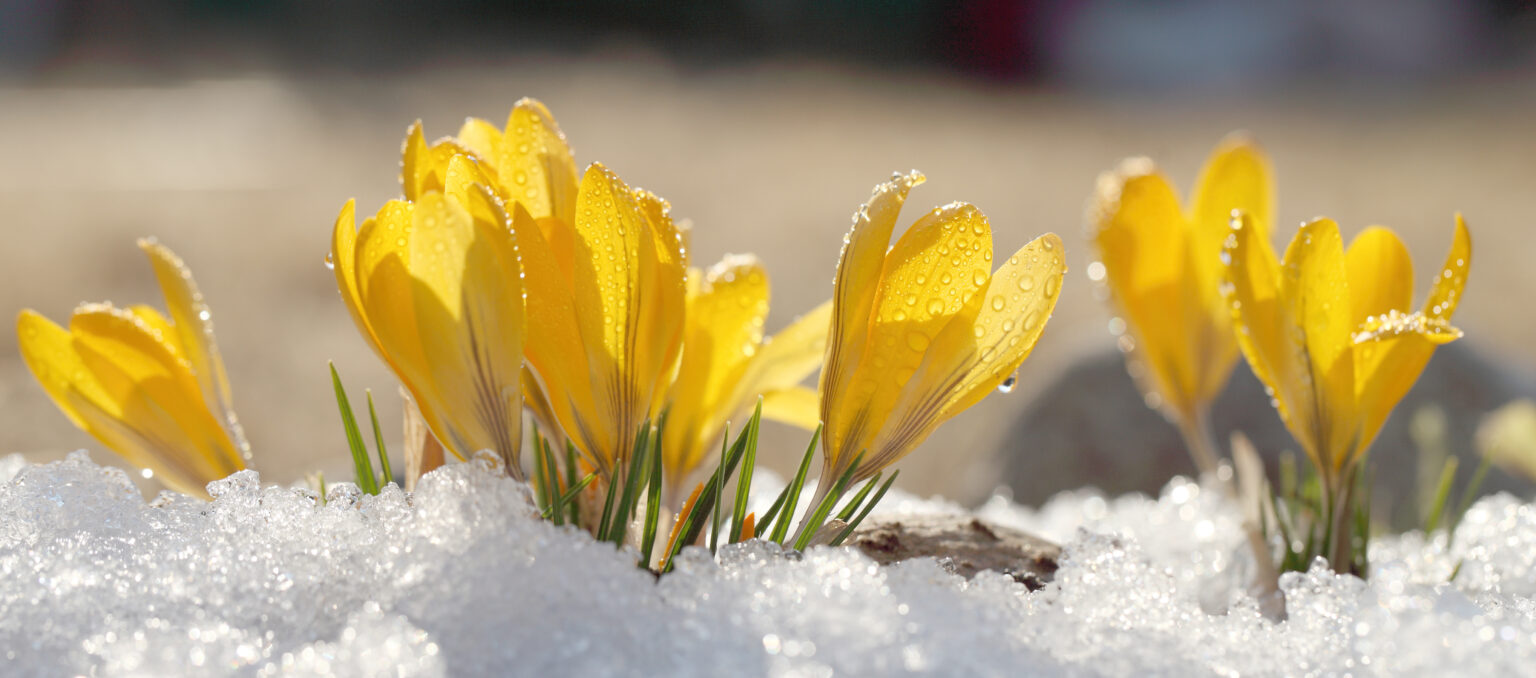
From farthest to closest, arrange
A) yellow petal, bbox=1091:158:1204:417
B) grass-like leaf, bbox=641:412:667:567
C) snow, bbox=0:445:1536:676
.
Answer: yellow petal, bbox=1091:158:1204:417 → grass-like leaf, bbox=641:412:667:567 → snow, bbox=0:445:1536:676

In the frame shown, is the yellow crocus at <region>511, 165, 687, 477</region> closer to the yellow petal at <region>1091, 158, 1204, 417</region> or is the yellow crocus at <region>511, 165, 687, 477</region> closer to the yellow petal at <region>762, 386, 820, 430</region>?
the yellow petal at <region>762, 386, 820, 430</region>

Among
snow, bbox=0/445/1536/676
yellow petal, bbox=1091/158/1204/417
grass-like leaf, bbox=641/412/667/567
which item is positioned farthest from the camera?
yellow petal, bbox=1091/158/1204/417

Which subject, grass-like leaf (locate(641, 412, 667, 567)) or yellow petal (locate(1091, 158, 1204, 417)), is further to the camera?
yellow petal (locate(1091, 158, 1204, 417))

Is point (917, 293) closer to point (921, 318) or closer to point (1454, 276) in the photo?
point (921, 318)

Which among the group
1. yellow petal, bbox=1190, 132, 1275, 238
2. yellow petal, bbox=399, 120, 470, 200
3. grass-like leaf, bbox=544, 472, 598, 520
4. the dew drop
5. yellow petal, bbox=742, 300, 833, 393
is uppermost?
yellow petal, bbox=1190, 132, 1275, 238

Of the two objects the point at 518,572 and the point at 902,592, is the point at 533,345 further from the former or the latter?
the point at 902,592

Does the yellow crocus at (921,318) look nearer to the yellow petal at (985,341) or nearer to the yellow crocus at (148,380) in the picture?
the yellow petal at (985,341)

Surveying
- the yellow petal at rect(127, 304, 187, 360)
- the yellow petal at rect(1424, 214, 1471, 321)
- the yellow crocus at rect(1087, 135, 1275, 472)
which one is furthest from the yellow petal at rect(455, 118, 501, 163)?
the yellow petal at rect(1424, 214, 1471, 321)

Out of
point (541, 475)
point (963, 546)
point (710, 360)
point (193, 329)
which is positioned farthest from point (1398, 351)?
point (193, 329)
